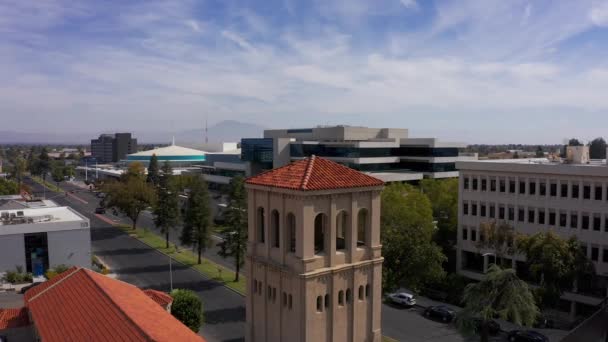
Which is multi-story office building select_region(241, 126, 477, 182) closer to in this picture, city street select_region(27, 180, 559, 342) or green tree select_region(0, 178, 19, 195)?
city street select_region(27, 180, 559, 342)

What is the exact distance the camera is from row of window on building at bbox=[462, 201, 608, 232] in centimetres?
4041

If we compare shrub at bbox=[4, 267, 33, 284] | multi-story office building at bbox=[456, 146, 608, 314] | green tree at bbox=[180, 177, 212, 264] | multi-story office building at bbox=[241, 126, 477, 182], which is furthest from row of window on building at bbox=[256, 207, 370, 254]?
multi-story office building at bbox=[241, 126, 477, 182]

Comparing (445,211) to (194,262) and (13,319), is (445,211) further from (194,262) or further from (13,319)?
(13,319)

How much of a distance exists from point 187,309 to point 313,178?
19426mm

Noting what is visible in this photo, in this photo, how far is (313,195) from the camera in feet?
58.9

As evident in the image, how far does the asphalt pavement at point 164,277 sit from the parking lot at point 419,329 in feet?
38.1

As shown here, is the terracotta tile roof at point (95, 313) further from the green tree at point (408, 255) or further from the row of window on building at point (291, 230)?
the green tree at point (408, 255)

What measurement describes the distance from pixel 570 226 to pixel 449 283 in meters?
11.8

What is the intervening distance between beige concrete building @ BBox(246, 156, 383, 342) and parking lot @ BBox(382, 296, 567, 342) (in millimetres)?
17484

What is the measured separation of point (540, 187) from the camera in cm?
4384

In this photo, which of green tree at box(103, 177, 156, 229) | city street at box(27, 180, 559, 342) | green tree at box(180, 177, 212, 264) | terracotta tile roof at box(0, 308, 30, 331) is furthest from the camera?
green tree at box(103, 177, 156, 229)

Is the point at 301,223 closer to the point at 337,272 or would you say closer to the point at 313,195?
the point at 313,195

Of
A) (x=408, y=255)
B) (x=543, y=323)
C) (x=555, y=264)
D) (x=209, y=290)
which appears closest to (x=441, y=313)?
(x=408, y=255)

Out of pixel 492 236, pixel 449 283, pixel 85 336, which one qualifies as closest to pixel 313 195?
pixel 85 336
